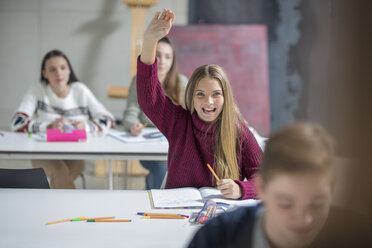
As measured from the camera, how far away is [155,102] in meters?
1.62

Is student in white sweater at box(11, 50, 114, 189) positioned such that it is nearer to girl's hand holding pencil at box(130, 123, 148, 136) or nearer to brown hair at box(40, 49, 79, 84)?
brown hair at box(40, 49, 79, 84)

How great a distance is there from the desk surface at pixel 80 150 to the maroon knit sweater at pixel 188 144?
573 millimetres

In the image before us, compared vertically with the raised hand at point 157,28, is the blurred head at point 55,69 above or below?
below

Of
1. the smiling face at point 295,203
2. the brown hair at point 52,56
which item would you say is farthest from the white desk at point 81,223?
the brown hair at point 52,56

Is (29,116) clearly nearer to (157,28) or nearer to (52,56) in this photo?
(52,56)

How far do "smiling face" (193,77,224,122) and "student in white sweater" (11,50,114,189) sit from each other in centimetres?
129

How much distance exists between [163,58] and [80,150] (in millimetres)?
942

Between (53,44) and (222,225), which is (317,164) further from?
(53,44)

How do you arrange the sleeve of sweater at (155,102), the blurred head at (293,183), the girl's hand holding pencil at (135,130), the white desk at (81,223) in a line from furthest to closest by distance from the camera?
the girl's hand holding pencil at (135,130) < the sleeve of sweater at (155,102) < the white desk at (81,223) < the blurred head at (293,183)

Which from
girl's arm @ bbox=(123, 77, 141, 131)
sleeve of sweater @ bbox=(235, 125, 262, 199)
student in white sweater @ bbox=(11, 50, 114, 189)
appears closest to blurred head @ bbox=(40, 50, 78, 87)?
student in white sweater @ bbox=(11, 50, 114, 189)

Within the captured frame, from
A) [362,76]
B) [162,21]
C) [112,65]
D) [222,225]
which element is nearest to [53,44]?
[112,65]

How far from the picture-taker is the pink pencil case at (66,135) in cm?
248

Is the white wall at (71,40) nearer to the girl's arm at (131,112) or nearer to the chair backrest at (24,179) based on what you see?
the girl's arm at (131,112)

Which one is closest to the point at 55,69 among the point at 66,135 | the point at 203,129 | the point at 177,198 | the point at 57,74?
the point at 57,74
